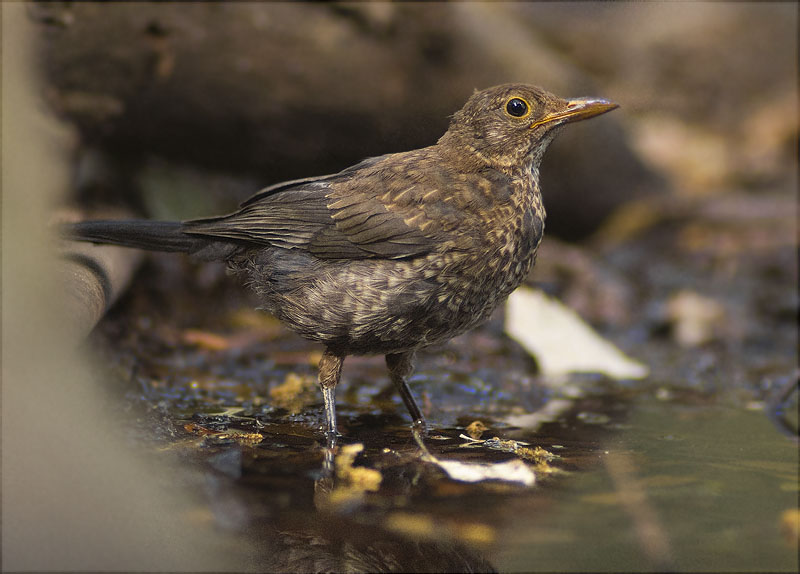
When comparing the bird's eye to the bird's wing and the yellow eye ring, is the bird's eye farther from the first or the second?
the bird's wing

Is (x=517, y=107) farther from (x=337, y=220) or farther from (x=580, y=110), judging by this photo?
(x=337, y=220)

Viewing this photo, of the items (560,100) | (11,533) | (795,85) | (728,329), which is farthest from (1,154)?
(795,85)

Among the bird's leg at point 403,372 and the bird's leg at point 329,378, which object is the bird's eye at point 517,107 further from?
the bird's leg at point 329,378

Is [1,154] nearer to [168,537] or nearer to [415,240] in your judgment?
[415,240]

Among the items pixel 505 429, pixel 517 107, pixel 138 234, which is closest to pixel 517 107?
pixel 517 107

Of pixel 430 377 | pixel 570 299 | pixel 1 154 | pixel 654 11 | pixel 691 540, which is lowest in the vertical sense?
pixel 691 540

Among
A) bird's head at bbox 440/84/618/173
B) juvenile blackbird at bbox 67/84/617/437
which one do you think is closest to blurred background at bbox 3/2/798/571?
juvenile blackbird at bbox 67/84/617/437
